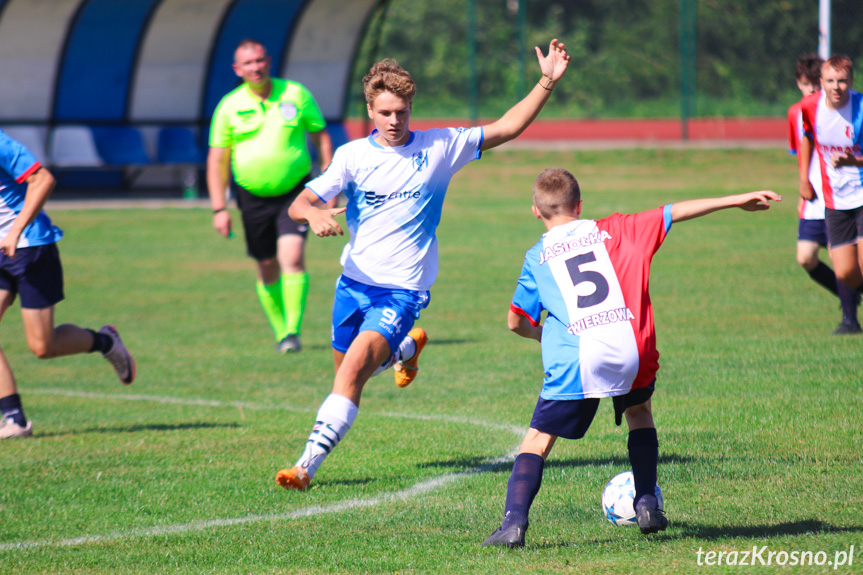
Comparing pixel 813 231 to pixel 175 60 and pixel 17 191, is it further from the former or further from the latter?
pixel 175 60

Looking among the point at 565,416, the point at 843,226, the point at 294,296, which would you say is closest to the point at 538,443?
the point at 565,416

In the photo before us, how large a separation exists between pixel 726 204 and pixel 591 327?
69 centimetres

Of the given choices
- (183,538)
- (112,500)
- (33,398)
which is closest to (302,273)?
(33,398)

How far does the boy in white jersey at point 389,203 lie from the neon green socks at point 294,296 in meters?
3.67

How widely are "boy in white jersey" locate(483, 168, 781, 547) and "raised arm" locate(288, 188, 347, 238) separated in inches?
36.2

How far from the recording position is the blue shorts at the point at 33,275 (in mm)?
6195

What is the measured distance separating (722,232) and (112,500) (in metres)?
12.8

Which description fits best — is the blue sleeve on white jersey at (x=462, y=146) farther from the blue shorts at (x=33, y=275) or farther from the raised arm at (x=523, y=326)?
the blue shorts at (x=33, y=275)

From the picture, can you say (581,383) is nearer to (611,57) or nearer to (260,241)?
(260,241)

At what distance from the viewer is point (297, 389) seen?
752 cm

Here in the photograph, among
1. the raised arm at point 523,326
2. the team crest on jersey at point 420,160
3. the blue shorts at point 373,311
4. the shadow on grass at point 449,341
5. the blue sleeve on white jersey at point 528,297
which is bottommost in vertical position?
the shadow on grass at point 449,341

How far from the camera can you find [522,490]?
390cm

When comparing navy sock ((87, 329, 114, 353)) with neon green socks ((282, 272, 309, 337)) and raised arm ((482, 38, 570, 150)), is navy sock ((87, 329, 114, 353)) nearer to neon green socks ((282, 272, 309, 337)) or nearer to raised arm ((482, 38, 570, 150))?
neon green socks ((282, 272, 309, 337))

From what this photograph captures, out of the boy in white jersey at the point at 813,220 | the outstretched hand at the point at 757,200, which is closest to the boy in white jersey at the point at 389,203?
the outstretched hand at the point at 757,200
